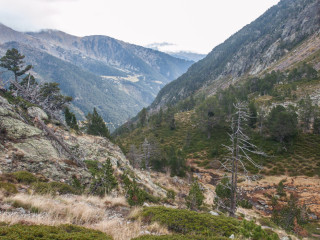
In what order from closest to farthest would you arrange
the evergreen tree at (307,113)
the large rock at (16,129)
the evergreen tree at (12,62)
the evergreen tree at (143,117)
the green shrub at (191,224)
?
the green shrub at (191,224) → the large rock at (16,129) → the evergreen tree at (12,62) → the evergreen tree at (307,113) → the evergreen tree at (143,117)

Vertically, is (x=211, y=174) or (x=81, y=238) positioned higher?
(x=81, y=238)

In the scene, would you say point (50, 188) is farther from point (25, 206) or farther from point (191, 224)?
point (191, 224)

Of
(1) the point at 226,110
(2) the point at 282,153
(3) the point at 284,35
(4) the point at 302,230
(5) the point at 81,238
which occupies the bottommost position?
(4) the point at 302,230

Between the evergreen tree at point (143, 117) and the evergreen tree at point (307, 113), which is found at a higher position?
the evergreen tree at point (307, 113)

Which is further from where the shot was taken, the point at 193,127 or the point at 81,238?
the point at 193,127

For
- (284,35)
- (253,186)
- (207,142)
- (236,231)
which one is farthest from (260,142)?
(284,35)

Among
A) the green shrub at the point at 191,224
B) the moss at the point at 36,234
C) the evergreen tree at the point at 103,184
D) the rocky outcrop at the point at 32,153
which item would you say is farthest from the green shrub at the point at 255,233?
the rocky outcrop at the point at 32,153

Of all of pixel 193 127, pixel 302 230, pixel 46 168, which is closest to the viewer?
pixel 46 168

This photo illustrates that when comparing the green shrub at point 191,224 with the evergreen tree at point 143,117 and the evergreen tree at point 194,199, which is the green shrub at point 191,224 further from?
the evergreen tree at point 143,117

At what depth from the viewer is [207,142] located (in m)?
63.6

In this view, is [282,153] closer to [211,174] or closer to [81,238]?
[211,174]

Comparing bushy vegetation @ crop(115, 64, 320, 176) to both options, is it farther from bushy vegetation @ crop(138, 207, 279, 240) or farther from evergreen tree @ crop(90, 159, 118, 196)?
bushy vegetation @ crop(138, 207, 279, 240)

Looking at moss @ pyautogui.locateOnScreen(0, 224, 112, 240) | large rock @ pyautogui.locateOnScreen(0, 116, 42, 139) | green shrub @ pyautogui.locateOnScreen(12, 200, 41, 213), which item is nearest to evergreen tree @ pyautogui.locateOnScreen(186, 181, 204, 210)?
green shrub @ pyautogui.locateOnScreen(12, 200, 41, 213)

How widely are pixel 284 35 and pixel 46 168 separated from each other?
8989 inches
